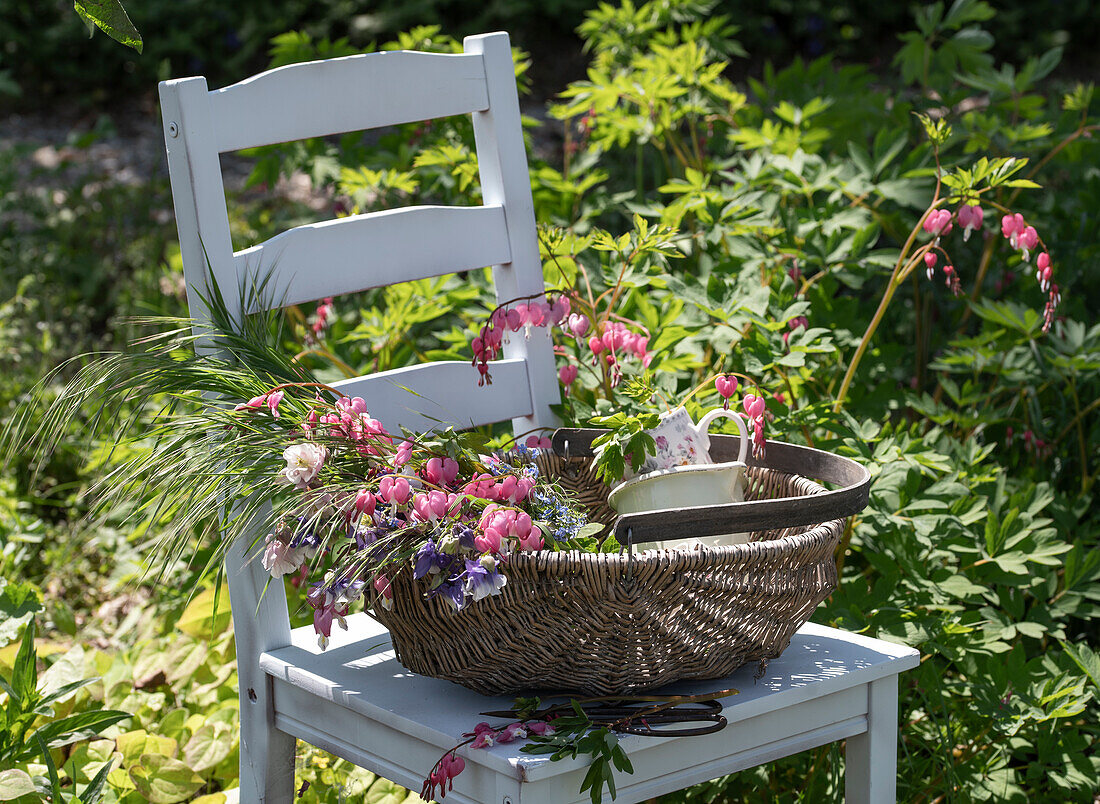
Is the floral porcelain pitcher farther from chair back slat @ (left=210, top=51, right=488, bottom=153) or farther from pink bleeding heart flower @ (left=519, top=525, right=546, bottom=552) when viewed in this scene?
chair back slat @ (left=210, top=51, right=488, bottom=153)

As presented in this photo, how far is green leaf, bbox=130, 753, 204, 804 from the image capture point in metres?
1.60

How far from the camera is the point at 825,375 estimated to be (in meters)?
1.89

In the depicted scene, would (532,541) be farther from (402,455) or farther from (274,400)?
(274,400)

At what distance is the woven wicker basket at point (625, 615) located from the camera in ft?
3.31

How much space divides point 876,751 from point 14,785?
3.43 feet

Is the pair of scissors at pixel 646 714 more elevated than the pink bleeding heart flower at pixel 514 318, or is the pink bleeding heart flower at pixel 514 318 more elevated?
the pink bleeding heart flower at pixel 514 318

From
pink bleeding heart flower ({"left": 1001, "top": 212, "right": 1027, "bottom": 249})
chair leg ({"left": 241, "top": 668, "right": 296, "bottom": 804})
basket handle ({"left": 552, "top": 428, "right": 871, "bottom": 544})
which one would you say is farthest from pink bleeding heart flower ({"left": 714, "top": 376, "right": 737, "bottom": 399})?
chair leg ({"left": 241, "top": 668, "right": 296, "bottom": 804})

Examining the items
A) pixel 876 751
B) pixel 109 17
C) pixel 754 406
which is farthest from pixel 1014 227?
pixel 109 17

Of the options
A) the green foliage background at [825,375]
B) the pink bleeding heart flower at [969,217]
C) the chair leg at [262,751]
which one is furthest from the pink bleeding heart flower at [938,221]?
the chair leg at [262,751]

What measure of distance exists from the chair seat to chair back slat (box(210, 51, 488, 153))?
62 cm

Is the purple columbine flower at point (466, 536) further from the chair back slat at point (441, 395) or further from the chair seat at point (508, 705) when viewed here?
the chair back slat at point (441, 395)

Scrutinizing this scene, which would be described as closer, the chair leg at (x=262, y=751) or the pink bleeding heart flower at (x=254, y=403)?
the pink bleeding heart flower at (x=254, y=403)

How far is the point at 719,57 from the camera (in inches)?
102

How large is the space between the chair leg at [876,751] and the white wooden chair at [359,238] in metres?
0.59
